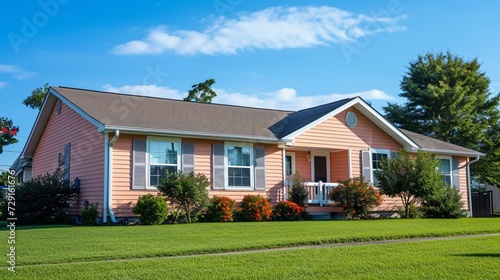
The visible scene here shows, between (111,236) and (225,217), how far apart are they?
6.15 meters

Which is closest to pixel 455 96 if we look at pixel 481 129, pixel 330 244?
pixel 481 129

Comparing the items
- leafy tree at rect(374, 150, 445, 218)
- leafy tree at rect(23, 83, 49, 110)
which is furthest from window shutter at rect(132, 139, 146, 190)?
leafy tree at rect(23, 83, 49, 110)

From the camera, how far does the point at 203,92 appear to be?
3909 cm

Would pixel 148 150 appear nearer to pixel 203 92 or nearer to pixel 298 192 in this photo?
pixel 298 192

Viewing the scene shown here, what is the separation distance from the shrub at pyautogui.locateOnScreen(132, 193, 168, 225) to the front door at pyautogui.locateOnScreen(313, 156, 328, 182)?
27.9 ft

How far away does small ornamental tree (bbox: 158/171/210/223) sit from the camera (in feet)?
56.3

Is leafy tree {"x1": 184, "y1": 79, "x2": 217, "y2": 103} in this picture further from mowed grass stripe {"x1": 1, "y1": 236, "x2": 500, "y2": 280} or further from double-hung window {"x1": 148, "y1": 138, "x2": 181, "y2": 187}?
mowed grass stripe {"x1": 1, "y1": 236, "x2": 500, "y2": 280}

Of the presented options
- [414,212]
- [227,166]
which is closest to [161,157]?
[227,166]

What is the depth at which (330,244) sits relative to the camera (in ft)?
36.7

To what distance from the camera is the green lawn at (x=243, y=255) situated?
783cm

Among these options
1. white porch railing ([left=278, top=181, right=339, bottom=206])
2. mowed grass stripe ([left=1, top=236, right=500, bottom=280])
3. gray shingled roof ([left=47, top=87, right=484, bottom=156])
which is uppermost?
gray shingled roof ([left=47, top=87, right=484, bottom=156])

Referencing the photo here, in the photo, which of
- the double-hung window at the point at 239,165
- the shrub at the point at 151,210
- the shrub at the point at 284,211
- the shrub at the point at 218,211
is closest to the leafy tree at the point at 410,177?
the shrub at the point at 284,211

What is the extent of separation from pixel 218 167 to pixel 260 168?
1.73 metres

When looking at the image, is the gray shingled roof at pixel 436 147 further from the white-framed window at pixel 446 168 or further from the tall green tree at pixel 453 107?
the tall green tree at pixel 453 107
